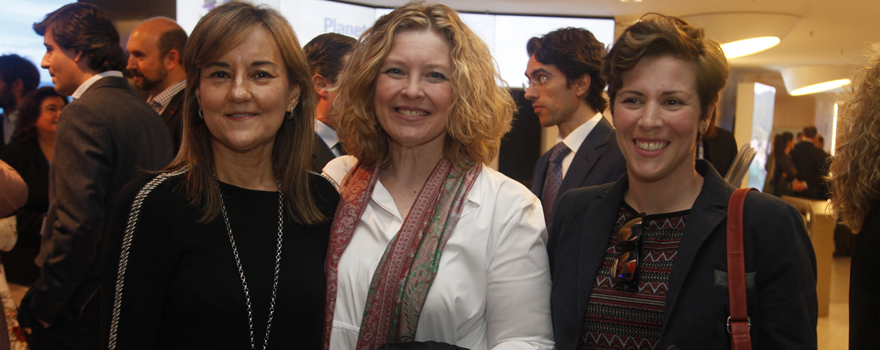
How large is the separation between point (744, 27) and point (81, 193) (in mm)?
7904

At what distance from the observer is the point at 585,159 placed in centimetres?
279

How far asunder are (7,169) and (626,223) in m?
2.30

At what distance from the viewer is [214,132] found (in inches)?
60.2

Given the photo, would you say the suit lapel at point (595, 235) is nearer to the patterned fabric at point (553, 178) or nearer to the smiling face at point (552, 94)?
the patterned fabric at point (553, 178)

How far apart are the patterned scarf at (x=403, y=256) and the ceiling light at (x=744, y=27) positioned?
7.19 m

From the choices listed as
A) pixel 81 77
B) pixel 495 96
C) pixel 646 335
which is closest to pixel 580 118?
pixel 495 96

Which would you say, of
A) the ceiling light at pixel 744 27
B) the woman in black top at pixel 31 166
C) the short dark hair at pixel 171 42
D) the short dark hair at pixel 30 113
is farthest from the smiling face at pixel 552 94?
the ceiling light at pixel 744 27

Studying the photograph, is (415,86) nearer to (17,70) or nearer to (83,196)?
(83,196)

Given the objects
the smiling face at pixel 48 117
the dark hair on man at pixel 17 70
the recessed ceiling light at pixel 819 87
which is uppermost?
the recessed ceiling light at pixel 819 87

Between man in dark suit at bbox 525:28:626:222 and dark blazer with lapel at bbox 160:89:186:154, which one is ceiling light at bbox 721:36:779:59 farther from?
dark blazer with lapel at bbox 160:89:186:154

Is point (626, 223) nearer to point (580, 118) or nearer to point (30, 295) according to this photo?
point (580, 118)

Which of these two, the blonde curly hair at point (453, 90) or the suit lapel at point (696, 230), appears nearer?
the suit lapel at point (696, 230)

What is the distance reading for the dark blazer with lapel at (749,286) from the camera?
1382 mm

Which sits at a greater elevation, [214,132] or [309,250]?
[214,132]
